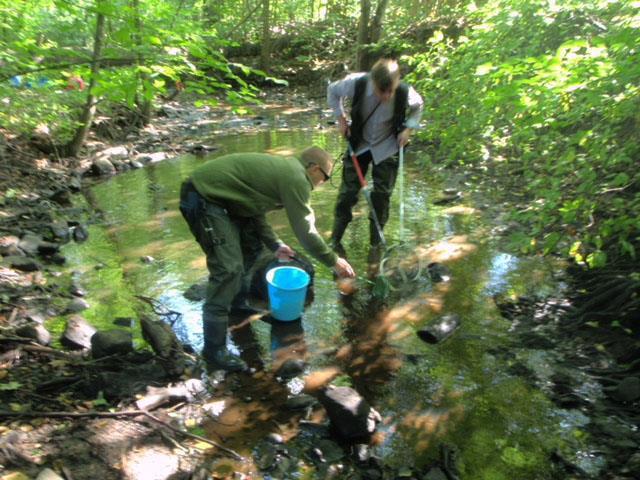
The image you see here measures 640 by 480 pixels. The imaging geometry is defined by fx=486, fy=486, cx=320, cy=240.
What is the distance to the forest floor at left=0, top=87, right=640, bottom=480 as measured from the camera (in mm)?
2445

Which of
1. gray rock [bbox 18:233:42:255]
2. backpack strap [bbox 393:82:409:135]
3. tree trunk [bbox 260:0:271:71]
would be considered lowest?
gray rock [bbox 18:233:42:255]

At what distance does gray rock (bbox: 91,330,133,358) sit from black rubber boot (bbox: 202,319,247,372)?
53 centimetres

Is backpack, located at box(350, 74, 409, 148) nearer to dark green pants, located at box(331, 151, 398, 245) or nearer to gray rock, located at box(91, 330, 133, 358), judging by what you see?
dark green pants, located at box(331, 151, 398, 245)

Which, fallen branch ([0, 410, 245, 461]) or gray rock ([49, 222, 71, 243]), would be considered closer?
fallen branch ([0, 410, 245, 461])

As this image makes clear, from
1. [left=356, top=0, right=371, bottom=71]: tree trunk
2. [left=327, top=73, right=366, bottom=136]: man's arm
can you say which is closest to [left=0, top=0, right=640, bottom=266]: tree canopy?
[left=327, top=73, right=366, bottom=136]: man's arm

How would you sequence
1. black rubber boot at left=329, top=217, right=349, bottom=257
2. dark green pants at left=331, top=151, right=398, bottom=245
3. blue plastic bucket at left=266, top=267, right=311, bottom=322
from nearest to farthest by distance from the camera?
blue plastic bucket at left=266, top=267, right=311, bottom=322 < dark green pants at left=331, top=151, right=398, bottom=245 < black rubber boot at left=329, top=217, right=349, bottom=257

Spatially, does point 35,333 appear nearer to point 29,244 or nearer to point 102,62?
point 29,244

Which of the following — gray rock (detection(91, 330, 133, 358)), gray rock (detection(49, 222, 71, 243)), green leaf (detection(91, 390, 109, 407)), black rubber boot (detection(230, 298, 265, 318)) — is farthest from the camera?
gray rock (detection(49, 222, 71, 243))

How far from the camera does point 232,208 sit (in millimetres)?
3547

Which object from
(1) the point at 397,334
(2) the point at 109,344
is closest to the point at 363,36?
(1) the point at 397,334

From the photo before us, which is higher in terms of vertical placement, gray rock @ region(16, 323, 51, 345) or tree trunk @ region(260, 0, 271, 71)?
tree trunk @ region(260, 0, 271, 71)

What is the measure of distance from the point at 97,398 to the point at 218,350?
2.82 feet

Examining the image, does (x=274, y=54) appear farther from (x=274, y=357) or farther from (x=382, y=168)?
(x=274, y=357)

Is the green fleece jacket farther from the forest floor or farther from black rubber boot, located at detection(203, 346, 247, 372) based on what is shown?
the forest floor
